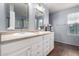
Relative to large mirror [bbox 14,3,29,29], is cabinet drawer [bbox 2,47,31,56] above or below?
below

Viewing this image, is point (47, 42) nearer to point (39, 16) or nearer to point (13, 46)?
point (39, 16)

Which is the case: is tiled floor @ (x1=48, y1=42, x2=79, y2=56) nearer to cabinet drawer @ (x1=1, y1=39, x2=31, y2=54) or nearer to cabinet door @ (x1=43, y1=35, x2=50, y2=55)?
cabinet door @ (x1=43, y1=35, x2=50, y2=55)

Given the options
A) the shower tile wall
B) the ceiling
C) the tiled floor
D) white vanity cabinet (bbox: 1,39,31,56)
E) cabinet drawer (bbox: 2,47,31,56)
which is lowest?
the tiled floor

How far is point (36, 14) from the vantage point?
2166 millimetres

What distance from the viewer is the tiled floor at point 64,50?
65.3 inches

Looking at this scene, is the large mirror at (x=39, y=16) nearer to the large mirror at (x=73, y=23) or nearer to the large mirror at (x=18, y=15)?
the large mirror at (x=18, y=15)

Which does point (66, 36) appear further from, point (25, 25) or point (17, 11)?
point (17, 11)

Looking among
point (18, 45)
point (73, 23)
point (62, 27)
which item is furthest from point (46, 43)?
point (18, 45)

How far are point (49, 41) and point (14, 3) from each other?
1081 millimetres

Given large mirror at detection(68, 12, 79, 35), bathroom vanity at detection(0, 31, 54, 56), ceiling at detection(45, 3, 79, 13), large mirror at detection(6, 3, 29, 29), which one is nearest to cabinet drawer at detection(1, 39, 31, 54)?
bathroom vanity at detection(0, 31, 54, 56)

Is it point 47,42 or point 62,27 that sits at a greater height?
point 62,27

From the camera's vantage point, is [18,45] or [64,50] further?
[64,50]

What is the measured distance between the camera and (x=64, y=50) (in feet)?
5.69

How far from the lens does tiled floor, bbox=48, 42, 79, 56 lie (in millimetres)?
1658
